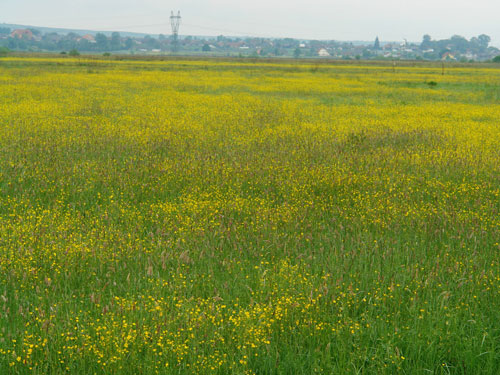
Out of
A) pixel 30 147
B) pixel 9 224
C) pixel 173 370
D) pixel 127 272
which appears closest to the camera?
pixel 173 370

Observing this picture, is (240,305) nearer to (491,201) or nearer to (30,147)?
(491,201)

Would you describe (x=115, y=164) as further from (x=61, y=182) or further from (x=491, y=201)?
(x=491, y=201)

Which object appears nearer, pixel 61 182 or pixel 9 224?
pixel 9 224

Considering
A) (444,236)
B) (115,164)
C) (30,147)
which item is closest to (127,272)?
(444,236)

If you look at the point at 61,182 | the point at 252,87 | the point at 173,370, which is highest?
the point at 252,87

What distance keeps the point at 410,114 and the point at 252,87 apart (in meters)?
13.5

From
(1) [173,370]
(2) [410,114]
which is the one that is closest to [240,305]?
(1) [173,370]

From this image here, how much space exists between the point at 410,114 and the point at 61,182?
15.2m

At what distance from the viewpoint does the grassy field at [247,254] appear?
374cm

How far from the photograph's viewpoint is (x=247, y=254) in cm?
565

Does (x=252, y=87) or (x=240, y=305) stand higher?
(x=252, y=87)

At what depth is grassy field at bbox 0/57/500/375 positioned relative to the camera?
374cm

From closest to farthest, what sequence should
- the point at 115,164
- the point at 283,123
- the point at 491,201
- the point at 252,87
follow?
1. the point at 491,201
2. the point at 115,164
3. the point at 283,123
4. the point at 252,87

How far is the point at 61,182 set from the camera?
8.15m
